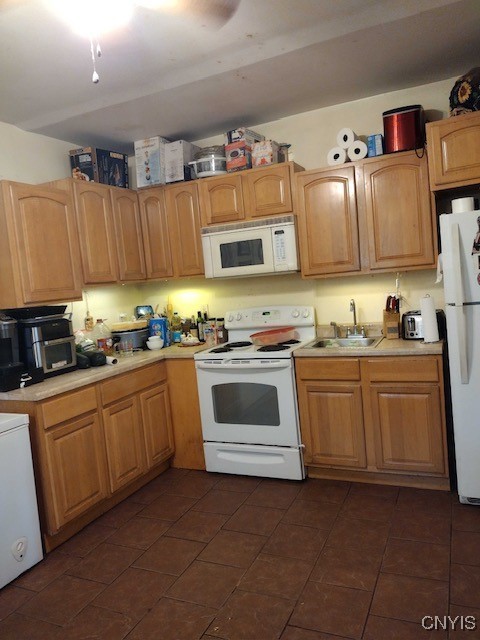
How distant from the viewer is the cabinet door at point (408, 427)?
2.72 meters

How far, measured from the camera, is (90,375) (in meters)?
2.76

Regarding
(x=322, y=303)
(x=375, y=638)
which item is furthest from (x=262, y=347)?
(x=375, y=638)

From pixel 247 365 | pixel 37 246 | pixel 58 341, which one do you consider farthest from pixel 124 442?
pixel 37 246

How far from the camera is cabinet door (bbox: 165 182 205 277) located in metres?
3.54

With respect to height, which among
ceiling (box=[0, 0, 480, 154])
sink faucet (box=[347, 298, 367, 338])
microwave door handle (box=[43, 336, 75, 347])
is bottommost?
sink faucet (box=[347, 298, 367, 338])

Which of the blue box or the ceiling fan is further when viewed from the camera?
the blue box

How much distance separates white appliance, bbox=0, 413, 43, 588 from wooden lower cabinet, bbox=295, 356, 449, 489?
162cm

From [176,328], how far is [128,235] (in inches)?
33.9

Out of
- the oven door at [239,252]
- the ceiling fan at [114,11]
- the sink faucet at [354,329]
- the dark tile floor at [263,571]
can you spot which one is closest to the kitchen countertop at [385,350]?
the sink faucet at [354,329]

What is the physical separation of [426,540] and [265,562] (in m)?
0.80

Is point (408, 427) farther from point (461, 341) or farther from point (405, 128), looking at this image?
point (405, 128)

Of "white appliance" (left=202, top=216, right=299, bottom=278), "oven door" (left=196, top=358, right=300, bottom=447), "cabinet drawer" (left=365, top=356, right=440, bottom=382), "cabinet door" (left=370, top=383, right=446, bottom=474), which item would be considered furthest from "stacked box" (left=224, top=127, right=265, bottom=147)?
"cabinet door" (left=370, top=383, right=446, bottom=474)

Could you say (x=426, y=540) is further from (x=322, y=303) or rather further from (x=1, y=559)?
(x=1, y=559)

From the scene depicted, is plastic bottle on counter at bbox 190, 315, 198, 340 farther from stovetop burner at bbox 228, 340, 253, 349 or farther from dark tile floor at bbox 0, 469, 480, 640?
dark tile floor at bbox 0, 469, 480, 640
